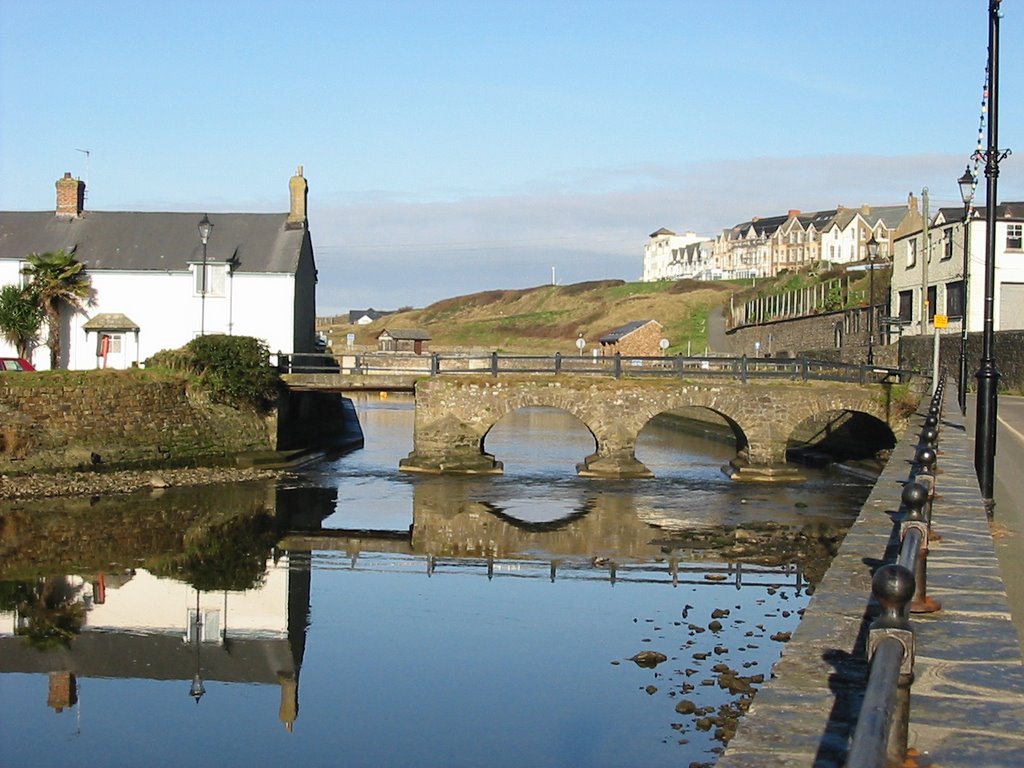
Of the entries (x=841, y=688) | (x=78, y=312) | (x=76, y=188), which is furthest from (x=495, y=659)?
(x=76, y=188)

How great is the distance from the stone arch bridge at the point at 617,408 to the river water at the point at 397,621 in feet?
12.7

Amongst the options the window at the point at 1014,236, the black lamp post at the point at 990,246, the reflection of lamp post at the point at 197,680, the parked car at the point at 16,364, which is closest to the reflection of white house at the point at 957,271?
the window at the point at 1014,236

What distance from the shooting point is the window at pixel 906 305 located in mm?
51031

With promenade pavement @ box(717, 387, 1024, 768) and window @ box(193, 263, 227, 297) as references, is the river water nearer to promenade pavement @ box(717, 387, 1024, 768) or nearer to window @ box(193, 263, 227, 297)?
promenade pavement @ box(717, 387, 1024, 768)

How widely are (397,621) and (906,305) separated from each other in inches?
1607

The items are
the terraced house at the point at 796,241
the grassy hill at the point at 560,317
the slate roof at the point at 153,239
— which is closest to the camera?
the slate roof at the point at 153,239

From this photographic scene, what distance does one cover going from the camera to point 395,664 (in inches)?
558

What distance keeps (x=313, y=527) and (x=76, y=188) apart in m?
24.5

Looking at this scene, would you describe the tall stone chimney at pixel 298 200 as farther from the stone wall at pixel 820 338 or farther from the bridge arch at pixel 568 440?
the stone wall at pixel 820 338

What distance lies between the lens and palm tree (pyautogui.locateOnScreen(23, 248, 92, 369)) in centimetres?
3894

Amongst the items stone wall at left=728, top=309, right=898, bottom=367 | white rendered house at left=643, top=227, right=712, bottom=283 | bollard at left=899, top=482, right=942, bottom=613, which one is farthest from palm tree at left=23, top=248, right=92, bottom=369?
white rendered house at left=643, top=227, right=712, bottom=283

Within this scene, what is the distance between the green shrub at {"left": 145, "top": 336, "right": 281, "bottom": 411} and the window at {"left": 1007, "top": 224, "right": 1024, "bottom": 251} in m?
27.8

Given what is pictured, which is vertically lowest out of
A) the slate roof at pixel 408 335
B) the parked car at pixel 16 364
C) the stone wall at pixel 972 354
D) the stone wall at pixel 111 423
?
the stone wall at pixel 111 423

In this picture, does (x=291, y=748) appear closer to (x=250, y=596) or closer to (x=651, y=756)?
(x=651, y=756)
